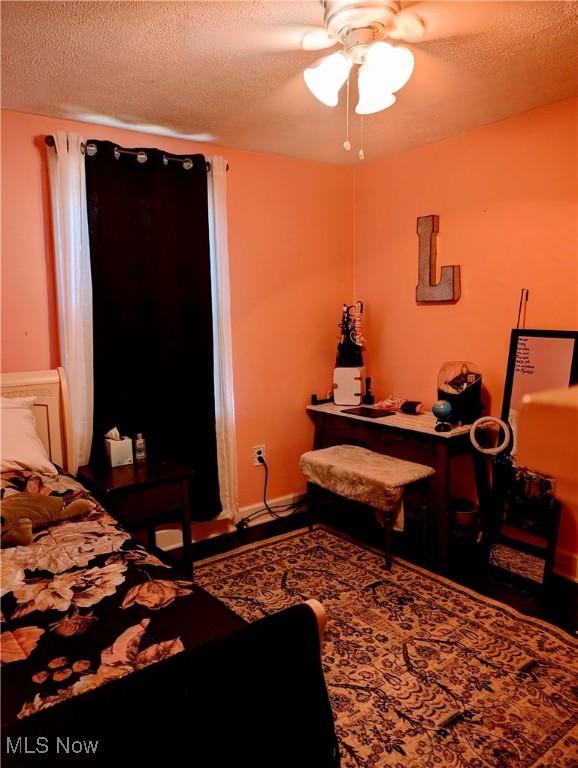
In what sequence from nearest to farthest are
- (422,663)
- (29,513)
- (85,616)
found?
1. (85,616)
2. (29,513)
3. (422,663)

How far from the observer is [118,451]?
2.64 metres

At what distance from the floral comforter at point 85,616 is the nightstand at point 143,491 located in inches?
25.2

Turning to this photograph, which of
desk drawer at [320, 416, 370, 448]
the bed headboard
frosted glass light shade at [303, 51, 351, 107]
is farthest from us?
desk drawer at [320, 416, 370, 448]

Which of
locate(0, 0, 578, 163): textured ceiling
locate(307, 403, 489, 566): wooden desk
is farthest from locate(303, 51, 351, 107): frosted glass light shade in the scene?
locate(307, 403, 489, 566): wooden desk

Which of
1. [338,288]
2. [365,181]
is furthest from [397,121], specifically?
[338,288]

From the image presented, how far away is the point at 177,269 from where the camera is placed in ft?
9.66

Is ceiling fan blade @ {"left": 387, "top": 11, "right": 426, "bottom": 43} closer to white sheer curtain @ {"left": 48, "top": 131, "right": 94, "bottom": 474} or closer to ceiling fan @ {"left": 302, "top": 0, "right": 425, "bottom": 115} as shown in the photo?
ceiling fan @ {"left": 302, "top": 0, "right": 425, "bottom": 115}

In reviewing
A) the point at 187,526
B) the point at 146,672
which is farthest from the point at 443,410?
the point at 146,672

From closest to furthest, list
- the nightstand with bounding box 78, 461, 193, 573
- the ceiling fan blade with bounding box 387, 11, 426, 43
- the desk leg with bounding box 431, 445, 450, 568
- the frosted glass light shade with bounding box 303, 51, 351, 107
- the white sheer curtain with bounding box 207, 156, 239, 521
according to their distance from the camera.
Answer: the ceiling fan blade with bounding box 387, 11, 426, 43 < the frosted glass light shade with bounding box 303, 51, 351, 107 < the nightstand with bounding box 78, 461, 193, 573 < the desk leg with bounding box 431, 445, 450, 568 < the white sheer curtain with bounding box 207, 156, 239, 521

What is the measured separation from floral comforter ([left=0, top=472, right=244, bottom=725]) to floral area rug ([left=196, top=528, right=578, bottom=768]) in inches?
32.3

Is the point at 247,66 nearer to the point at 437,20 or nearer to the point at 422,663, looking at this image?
the point at 437,20

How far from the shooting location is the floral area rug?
1.66 m

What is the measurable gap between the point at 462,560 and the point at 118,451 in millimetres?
1915

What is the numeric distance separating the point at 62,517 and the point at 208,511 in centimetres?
135
